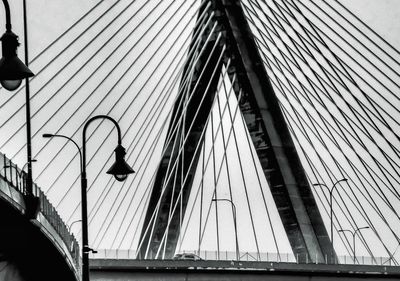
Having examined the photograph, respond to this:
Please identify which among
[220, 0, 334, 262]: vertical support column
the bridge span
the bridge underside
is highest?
[220, 0, 334, 262]: vertical support column

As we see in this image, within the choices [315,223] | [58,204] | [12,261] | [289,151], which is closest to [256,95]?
[289,151]

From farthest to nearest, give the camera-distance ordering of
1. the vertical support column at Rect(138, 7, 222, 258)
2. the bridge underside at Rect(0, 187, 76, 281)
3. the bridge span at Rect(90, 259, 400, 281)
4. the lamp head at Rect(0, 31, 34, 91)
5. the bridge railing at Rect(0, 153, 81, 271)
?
the vertical support column at Rect(138, 7, 222, 258) < the bridge span at Rect(90, 259, 400, 281) < the bridge underside at Rect(0, 187, 76, 281) < the bridge railing at Rect(0, 153, 81, 271) < the lamp head at Rect(0, 31, 34, 91)

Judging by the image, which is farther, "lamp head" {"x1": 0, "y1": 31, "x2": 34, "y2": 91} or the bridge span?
the bridge span

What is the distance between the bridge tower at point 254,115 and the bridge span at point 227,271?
0.84 m

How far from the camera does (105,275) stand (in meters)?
38.8

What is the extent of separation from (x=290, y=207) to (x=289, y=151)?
6.68 feet

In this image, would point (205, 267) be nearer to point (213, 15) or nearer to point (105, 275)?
point (105, 275)

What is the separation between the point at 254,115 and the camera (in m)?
38.0

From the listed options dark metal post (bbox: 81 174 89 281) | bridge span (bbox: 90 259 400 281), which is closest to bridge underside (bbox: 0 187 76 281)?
dark metal post (bbox: 81 174 89 281)

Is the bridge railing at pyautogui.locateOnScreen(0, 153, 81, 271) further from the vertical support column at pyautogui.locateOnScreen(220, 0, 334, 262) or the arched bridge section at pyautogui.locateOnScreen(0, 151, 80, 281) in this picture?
the vertical support column at pyautogui.locateOnScreen(220, 0, 334, 262)

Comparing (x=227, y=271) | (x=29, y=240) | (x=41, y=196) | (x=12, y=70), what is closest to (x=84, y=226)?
(x=41, y=196)

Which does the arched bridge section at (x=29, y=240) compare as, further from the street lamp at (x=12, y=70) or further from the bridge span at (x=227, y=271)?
the bridge span at (x=227, y=271)

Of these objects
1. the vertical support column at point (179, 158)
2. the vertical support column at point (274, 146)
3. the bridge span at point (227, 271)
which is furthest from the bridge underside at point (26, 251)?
the vertical support column at point (179, 158)

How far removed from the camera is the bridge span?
3803 centimetres
